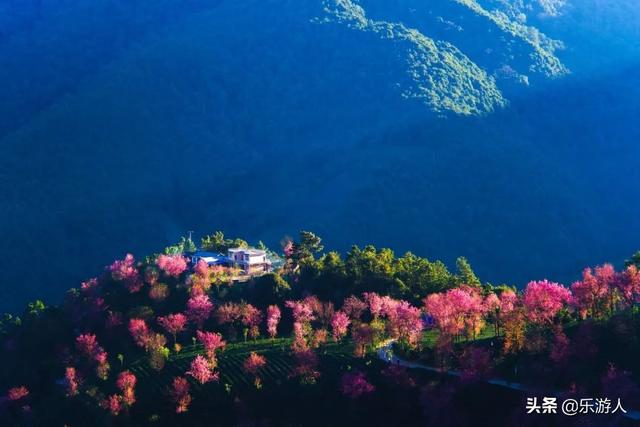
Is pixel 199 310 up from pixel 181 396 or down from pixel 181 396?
down

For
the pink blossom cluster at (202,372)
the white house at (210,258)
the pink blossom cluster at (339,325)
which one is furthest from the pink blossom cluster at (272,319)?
A: the white house at (210,258)

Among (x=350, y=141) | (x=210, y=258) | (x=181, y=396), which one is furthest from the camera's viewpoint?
(x=350, y=141)

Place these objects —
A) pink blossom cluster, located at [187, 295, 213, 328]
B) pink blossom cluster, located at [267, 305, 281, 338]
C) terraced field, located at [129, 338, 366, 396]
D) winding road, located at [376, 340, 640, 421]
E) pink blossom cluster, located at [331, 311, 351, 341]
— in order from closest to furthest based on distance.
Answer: winding road, located at [376, 340, 640, 421]
terraced field, located at [129, 338, 366, 396]
pink blossom cluster, located at [331, 311, 351, 341]
pink blossom cluster, located at [267, 305, 281, 338]
pink blossom cluster, located at [187, 295, 213, 328]

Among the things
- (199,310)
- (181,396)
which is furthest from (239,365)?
(199,310)

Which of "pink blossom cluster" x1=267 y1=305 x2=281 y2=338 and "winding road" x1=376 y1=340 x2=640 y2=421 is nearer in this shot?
"winding road" x1=376 y1=340 x2=640 y2=421

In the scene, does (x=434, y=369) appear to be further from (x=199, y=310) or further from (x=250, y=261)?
(x=250, y=261)

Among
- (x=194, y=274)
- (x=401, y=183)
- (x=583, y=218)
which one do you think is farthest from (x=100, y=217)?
(x=583, y=218)

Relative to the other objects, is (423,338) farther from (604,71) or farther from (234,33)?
(234,33)

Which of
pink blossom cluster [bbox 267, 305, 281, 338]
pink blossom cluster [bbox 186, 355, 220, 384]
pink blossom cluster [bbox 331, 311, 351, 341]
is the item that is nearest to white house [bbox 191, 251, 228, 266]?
pink blossom cluster [bbox 267, 305, 281, 338]

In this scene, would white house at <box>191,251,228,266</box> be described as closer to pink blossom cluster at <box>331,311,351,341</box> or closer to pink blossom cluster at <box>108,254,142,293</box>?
pink blossom cluster at <box>108,254,142,293</box>
